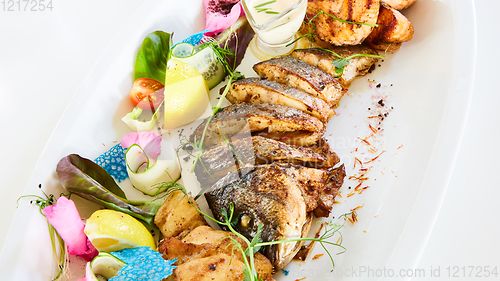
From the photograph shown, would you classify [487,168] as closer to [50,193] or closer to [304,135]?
[304,135]

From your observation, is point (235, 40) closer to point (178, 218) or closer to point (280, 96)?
point (280, 96)

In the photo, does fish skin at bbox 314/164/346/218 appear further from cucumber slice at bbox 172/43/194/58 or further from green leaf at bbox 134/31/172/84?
green leaf at bbox 134/31/172/84

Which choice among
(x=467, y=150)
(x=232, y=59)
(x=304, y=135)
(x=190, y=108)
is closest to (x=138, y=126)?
(x=190, y=108)

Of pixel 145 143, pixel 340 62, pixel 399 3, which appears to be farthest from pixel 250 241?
pixel 399 3

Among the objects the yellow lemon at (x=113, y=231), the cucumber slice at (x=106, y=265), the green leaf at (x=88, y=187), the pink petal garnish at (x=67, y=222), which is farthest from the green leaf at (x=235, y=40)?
the cucumber slice at (x=106, y=265)

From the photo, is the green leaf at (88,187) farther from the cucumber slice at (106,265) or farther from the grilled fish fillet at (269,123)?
the grilled fish fillet at (269,123)

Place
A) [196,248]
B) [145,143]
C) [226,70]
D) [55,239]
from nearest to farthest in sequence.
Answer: [196,248] → [55,239] → [145,143] → [226,70]
